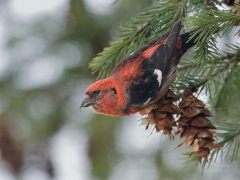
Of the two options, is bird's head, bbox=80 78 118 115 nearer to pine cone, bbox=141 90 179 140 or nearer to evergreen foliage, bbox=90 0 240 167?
evergreen foliage, bbox=90 0 240 167

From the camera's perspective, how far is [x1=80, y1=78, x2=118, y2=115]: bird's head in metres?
1.79

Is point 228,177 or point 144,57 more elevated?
point 144,57

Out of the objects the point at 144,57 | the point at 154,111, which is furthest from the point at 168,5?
the point at 154,111

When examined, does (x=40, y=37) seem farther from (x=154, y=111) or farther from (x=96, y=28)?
(x=154, y=111)

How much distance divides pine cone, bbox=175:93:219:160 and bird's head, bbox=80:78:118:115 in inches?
9.8

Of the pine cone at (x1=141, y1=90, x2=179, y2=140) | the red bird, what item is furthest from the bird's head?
the pine cone at (x1=141, y1=90, x2=179, y2=140)

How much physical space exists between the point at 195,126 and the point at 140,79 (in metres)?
0.28

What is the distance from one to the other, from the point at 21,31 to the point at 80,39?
0.33 m

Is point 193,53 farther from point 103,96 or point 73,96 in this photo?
point 73,96

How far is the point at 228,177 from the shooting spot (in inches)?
102

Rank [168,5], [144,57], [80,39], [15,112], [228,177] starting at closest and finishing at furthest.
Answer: [168,5] → [144,57] → [228,177] → [80,39] → [15,112]

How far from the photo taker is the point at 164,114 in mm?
1622

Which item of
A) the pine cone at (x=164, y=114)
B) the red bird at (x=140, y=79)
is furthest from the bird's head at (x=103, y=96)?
the pine cone at (x=164, y=114)

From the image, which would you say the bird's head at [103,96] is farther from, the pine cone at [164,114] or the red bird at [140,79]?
the pine cone at [164,114]
